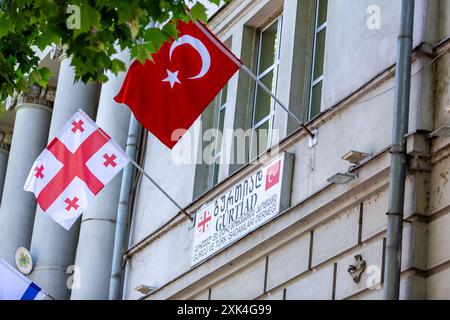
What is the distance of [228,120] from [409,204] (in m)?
5.94

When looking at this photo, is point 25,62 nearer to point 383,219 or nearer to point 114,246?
point 383,219

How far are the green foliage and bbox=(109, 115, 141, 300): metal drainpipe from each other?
8.90 meters

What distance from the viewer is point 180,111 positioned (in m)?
19.0

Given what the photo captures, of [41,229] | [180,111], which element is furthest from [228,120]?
[41,229]

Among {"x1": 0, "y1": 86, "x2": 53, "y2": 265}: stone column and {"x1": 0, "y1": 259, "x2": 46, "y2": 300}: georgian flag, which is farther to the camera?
{"x1": 0, "y1": 86, "x2": 53, "y2": 265}: stone column

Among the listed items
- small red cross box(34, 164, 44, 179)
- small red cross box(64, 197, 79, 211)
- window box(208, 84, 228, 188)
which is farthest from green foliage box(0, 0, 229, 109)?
window box(208, 84, 228, 188)

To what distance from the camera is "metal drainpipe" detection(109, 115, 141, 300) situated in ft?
77.8

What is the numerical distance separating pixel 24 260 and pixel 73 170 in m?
6.85

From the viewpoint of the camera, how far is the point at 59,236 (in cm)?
2758

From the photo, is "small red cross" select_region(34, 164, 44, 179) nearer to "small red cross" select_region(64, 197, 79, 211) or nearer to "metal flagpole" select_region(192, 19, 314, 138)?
"small red cross" select_region(64, 197, 79, 211)

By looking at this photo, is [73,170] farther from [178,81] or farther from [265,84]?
[265,84]

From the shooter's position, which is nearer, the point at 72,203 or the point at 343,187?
the point at 343,187

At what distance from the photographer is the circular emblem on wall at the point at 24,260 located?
2730 centimetres

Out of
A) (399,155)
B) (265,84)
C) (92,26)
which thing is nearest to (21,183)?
(265,84)
